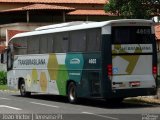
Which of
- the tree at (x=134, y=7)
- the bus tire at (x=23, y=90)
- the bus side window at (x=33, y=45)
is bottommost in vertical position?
the bus tire at (x=23, y=90)

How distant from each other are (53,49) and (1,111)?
5807mm

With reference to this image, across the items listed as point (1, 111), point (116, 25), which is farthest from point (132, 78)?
point (1, 111)

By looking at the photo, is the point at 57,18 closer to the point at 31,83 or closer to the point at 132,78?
the point at 31,83

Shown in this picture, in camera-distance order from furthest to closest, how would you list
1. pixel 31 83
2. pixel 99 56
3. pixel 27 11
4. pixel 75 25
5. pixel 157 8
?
1. pixel 27 11
2. pixel 157 8
3. pixel 31 83
4. pixel 75 25
5. pixel 99 56

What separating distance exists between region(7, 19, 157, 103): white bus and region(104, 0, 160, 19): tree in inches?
380

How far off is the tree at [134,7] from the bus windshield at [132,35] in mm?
11550

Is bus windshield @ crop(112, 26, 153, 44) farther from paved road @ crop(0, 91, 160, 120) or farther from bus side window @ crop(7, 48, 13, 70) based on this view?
bus side window @ crop(7, 48, 13, 70)

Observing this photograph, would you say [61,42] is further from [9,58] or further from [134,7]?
[134,7]

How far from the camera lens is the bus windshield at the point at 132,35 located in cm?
2062

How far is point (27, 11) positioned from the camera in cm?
6172

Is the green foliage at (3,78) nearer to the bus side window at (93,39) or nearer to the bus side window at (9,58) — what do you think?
the bus side window at (9,58)

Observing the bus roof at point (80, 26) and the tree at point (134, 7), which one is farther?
the tree at point (134, 7)

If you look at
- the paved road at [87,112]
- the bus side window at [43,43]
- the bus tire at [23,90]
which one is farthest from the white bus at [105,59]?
the bus tire at [23,90]

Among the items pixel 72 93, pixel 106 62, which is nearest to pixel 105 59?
pixel 106 62
